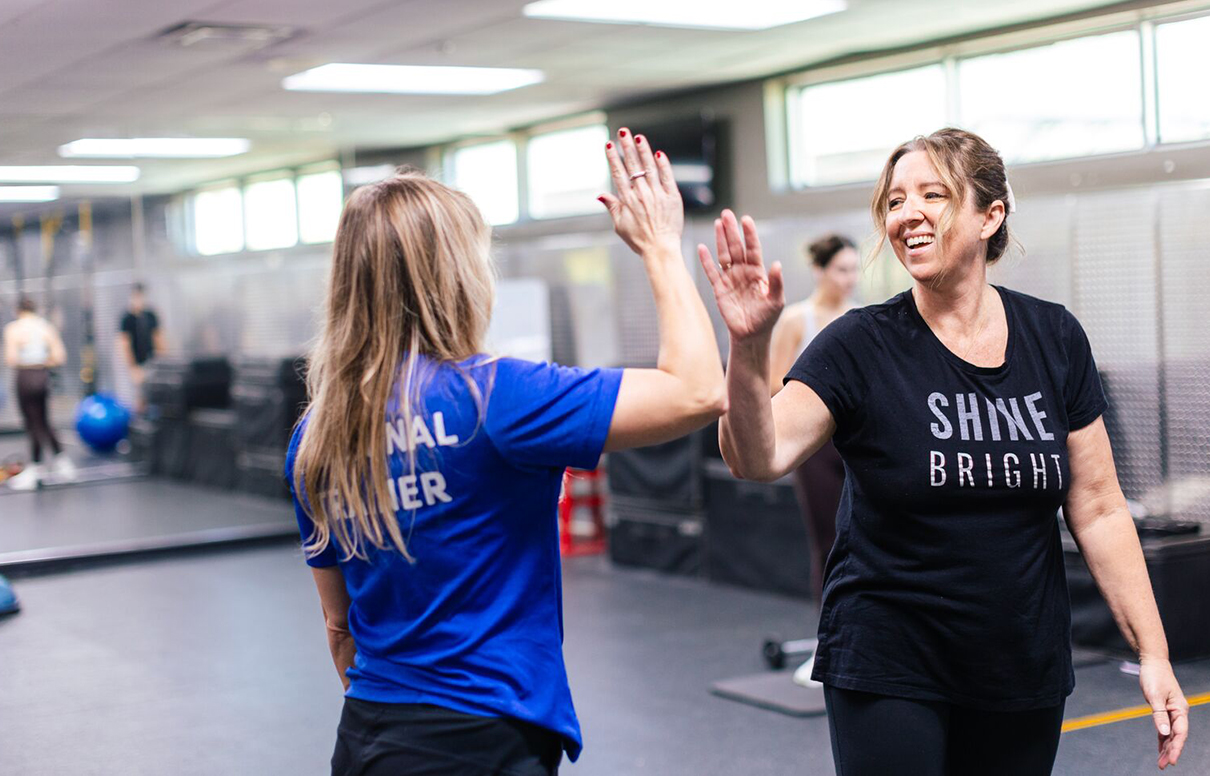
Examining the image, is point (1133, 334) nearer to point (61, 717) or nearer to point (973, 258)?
point (973, 258)

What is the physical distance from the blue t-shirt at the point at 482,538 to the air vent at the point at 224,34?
503cm

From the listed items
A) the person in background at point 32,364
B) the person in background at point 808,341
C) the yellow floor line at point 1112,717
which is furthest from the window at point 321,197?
the yellow floor line at point 1112,717

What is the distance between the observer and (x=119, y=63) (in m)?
6.77

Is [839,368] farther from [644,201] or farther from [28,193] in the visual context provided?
[28,193]

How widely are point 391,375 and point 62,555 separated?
692 centimetres

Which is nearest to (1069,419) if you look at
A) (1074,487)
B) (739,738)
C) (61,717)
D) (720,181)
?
(1074,487)

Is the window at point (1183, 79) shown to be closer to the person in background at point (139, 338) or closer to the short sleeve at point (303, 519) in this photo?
the short sleeve at point (303, 519)

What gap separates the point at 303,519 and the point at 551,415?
41cm

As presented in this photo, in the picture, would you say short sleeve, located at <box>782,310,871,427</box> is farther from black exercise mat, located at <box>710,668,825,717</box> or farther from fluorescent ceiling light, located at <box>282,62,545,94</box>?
fluorescent ceiling light, located at <box>282,62,545,94</box>

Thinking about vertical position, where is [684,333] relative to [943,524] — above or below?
above

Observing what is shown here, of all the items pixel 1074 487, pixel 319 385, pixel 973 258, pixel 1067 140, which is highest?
pixel 1067 140

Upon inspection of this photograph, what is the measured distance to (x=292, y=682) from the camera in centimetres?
505

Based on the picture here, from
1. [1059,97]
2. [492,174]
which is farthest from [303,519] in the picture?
[492,174]

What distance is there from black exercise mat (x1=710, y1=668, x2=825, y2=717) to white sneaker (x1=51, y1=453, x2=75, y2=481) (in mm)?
5088
